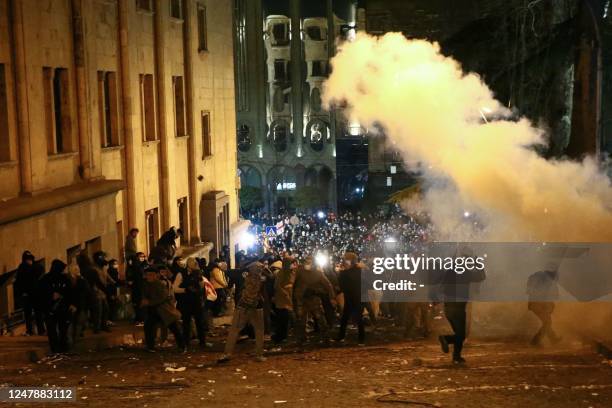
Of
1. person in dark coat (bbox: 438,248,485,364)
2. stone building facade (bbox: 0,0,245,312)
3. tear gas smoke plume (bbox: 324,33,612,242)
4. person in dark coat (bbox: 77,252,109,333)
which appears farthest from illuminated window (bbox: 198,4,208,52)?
person in dark coat (bbox: 438,248,485,364)

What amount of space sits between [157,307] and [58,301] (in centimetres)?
149

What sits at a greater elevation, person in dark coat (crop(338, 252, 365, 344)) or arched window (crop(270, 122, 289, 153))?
arched window (crop(270, 122, 289, 153))

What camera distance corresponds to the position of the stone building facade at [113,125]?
1750 centimetres

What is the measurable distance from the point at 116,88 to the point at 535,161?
31.7 feet

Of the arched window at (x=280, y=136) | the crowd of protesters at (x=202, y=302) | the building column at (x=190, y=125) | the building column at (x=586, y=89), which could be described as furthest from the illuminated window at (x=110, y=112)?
the arched window at (x=280, y=136)

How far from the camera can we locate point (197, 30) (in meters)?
30.0

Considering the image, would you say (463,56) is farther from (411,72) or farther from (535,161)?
(535,161)

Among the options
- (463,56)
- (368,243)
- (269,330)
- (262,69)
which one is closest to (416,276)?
(269,330)

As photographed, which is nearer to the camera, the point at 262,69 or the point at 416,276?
the point at 416,276

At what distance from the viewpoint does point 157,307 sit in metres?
15.0

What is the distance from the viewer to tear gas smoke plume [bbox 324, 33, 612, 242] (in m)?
19.9

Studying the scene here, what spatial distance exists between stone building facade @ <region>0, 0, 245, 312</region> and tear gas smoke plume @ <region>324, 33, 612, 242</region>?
4.99 meters

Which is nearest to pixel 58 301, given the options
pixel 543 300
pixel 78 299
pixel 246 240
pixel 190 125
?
pixel 78 299

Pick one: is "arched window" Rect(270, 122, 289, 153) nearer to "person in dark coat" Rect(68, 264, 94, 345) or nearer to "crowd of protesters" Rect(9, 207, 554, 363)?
"crowd of protesters" Rect(9, 207, 554, 363)
